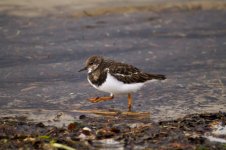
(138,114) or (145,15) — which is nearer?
(138,114)

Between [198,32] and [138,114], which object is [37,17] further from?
[138,114]

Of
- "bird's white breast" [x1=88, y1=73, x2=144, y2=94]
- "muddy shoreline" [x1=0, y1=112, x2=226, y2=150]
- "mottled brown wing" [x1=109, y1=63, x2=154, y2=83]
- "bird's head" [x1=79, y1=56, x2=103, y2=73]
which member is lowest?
"muddy shoreline" [x1=0, y1=112, x2=226, y2=150]

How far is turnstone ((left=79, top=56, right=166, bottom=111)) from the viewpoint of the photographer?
6.94 meters

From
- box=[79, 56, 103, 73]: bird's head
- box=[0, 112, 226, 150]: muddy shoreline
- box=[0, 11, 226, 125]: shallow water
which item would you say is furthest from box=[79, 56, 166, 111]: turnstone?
box=[0, 112, 226, 150]: muddy shoreline

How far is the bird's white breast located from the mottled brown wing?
0.16 feet

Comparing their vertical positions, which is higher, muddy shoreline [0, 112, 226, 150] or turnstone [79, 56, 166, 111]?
turnstone [79, 56, 166, 111]

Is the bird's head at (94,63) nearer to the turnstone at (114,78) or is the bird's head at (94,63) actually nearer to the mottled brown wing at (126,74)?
the turnstone at (114,78)

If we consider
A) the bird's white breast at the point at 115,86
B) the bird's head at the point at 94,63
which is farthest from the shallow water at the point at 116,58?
the bird's head at the point at 94,63

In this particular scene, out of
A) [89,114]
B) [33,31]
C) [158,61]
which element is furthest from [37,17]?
[89,114]

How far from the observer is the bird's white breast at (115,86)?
6898 mm

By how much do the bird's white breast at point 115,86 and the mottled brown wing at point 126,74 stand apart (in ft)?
0.16

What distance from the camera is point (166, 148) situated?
212 inches

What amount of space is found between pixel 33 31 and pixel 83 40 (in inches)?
33.7

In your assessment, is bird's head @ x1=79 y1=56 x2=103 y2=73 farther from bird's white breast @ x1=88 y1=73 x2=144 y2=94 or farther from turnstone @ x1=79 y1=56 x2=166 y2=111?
bird's white breast @ x1=88 y1=73 x2=144 y2=94
